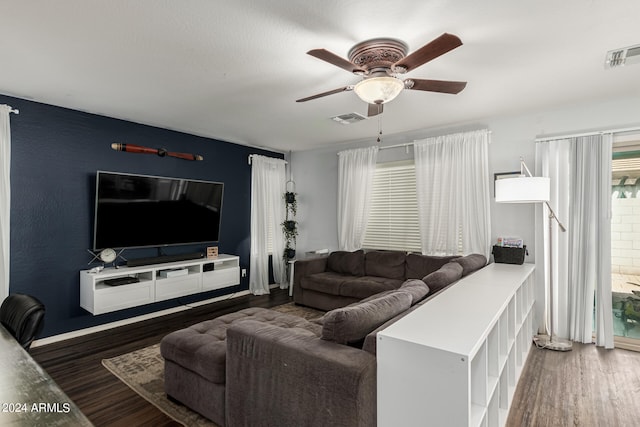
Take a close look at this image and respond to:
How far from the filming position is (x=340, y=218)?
519cm

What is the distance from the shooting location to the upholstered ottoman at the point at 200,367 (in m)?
1.99

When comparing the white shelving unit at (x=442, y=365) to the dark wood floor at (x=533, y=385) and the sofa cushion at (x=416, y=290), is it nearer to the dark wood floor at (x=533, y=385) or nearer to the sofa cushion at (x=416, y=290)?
the sofa cushion at (x=416, y=290)

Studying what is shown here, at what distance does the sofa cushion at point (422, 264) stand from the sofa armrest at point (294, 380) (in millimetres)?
A: 2728

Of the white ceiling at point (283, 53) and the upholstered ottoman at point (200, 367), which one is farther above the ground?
the white ceiling at point (283, 53)

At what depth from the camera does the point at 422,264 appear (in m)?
4.18

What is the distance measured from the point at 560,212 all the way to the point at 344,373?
10.9ft

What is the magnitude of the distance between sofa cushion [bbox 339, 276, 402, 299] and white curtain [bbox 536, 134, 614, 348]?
168cm

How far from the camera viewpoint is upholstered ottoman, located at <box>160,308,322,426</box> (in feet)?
6.52

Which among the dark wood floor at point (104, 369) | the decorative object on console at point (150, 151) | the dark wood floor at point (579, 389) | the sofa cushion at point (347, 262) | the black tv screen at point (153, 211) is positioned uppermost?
the decorative object on console at point (150, 151)

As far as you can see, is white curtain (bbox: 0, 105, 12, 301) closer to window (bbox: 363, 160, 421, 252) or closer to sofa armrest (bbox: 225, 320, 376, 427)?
sofa armrest (bbox: 225, 320, 376, 427)

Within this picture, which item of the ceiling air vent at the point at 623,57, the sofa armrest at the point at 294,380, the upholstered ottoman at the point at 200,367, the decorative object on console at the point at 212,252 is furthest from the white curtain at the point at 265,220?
the ceiling air vent at the point at 623,57

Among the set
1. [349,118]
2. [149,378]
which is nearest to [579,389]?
[349,118]

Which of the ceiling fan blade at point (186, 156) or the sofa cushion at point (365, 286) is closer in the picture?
the sofa cushion at point (365, 286)

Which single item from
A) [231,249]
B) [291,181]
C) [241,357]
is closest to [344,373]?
[241,357]
